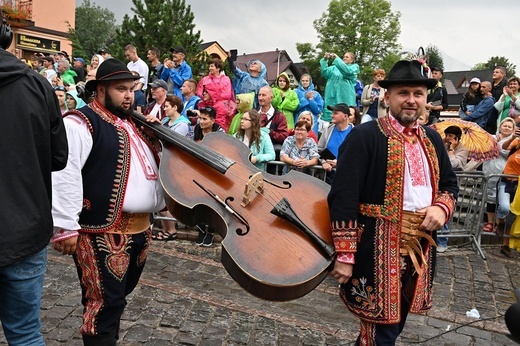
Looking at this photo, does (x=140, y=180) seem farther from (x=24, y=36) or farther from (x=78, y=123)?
(x=24, y=36)

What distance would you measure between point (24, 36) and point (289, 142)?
84.1ft

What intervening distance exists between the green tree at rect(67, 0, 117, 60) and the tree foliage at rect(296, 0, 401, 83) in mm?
22831

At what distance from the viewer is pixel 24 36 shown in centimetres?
2623

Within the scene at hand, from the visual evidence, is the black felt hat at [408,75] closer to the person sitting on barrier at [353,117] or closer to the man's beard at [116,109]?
the man's beard at [116,109]

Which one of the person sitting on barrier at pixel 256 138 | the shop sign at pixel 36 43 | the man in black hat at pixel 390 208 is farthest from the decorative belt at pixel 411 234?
the shop sign at pixel 36 43

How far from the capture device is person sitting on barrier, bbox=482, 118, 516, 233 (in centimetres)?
710

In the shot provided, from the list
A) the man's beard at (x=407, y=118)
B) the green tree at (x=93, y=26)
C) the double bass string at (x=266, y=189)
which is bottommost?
the double bass string at (x=266, y=189)

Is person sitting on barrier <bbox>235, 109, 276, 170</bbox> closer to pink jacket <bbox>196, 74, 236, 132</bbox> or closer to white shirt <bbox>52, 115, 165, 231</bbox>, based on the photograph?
pink jacket <bbox>196, 74, 236, 132</bbox>

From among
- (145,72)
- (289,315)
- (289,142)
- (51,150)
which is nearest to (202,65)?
(145,72)

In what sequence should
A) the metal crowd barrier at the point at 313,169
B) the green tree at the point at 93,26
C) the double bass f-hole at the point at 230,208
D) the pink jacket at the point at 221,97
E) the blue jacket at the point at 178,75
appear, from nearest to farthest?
the double bass f-hole at the point at 230,208 → the metal crowd barrier at the point at 313,169 → the pink jacket at the point at 221,97 → the blue jacket at the point at 178,75 → the green tree at the point at 93,26

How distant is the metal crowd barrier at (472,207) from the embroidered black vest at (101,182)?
17.5ft

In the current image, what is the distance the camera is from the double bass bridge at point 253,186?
2.56m

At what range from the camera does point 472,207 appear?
7051mm

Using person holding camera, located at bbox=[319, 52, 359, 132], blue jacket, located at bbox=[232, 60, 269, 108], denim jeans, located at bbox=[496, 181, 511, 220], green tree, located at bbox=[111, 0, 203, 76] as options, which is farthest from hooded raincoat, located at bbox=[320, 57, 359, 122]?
green tree, located at bbox=[111, 0, 203, 76]
